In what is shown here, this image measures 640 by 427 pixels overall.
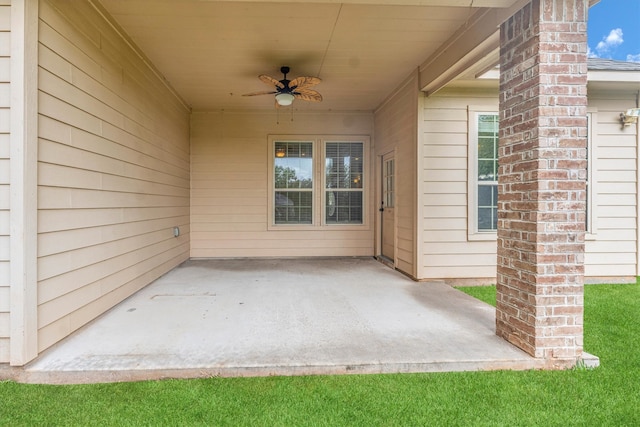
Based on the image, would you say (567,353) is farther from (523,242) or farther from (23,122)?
(23,122)

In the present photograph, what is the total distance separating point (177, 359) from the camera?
2318 mm

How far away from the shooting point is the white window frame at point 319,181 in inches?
263

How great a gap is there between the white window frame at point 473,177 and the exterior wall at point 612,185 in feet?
5.08

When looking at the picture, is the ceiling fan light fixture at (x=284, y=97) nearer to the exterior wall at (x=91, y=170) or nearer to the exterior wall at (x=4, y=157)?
the exterior wall at (x=91, y=170)

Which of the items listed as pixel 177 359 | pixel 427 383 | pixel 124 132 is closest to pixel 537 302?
pixel 427 383

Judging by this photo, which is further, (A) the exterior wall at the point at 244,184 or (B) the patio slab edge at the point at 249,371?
(A) the exterior wall at the point at 244,184

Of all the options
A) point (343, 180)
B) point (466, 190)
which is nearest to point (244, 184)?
point (343, 180)

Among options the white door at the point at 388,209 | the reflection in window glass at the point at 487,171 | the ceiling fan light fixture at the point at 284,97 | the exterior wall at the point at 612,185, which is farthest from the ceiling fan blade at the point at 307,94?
the exterior wall at the point at 612,185

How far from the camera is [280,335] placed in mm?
2758

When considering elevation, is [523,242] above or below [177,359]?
above

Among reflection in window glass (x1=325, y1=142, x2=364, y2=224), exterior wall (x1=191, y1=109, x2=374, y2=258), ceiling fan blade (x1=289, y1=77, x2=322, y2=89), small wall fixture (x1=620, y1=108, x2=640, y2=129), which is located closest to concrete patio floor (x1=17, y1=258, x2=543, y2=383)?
exterior wall (x1=191, y1=109, x2=374, y2=258)

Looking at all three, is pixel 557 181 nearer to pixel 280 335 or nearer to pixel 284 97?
pixel 280 335

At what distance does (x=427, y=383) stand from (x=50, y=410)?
7.06 ft

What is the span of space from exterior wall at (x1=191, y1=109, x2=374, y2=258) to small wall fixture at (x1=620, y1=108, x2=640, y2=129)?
3820mm
